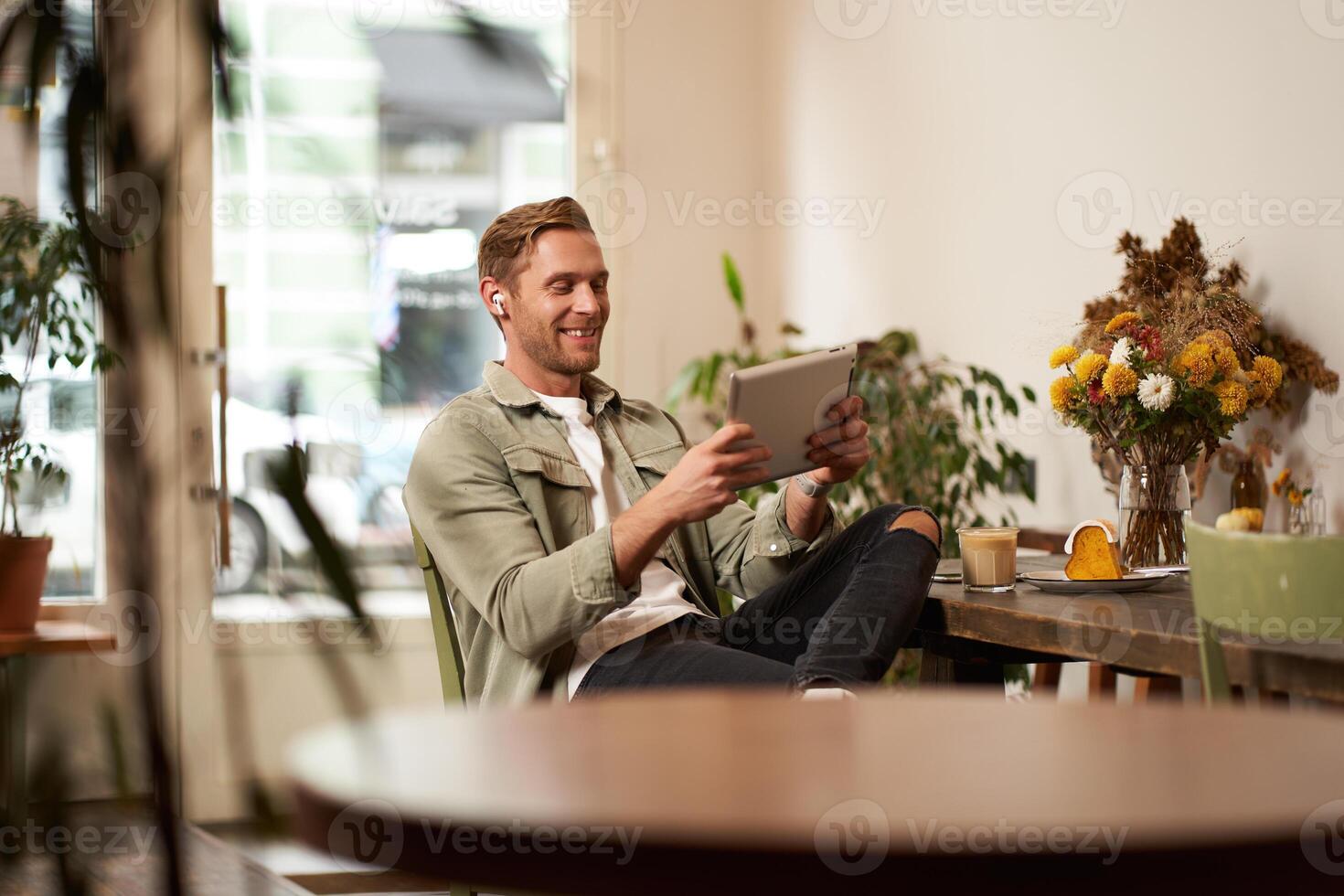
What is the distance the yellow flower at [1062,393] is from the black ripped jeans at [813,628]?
0.31m

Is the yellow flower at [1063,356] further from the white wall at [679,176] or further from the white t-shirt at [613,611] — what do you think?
the white wall at [679,176]

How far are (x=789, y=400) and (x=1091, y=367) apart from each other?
498 millimetres

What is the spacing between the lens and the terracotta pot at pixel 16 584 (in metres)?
0.36

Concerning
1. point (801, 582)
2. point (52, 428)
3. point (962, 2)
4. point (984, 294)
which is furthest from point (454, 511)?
point (962, 2)

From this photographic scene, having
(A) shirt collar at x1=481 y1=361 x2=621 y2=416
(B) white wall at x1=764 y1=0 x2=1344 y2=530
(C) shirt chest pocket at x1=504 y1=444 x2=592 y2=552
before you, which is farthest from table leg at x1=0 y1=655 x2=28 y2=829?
(B) white wall at x1=764 y1=0 x2=1344 y2=530

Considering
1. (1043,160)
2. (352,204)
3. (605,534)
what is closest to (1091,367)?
(605,534)

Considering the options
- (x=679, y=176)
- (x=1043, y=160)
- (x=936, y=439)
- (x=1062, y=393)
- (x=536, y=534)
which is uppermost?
(x=679, y=176)

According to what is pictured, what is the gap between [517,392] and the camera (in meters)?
2.30

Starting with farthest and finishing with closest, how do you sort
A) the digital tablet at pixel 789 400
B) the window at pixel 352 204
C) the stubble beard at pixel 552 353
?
the stubble beard at pixel 552 353 < the digital tablet at pixel 789 400 < the window at pixel 352 204

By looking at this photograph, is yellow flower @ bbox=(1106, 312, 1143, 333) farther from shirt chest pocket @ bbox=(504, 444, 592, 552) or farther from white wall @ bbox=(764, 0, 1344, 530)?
shirt chest pocket @ bbox=(504, 444, 592, 552)

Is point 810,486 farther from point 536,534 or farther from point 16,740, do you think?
point 16,740

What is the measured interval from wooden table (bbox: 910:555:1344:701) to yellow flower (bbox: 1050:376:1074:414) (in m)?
0.27

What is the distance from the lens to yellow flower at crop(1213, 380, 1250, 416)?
2139 mm

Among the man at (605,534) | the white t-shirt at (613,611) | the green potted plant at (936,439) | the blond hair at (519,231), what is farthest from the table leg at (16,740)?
the green potted plant at (936,439)
